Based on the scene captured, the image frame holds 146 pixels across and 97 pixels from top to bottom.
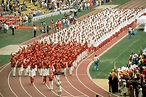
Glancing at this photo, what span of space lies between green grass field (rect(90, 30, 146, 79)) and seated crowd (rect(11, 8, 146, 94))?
149cm

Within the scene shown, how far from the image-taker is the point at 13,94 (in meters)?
34.9

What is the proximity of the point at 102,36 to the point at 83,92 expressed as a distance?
16.1 meters

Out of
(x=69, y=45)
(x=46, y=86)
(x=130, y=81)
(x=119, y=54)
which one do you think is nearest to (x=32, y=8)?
(x=119, y=54)

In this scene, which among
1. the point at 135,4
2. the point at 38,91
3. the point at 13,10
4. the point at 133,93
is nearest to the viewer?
the point at 133,93

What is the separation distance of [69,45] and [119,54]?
14.7 ft

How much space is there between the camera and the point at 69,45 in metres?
44.5

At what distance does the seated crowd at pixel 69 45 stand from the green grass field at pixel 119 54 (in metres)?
1.49

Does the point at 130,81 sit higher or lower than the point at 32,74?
higher

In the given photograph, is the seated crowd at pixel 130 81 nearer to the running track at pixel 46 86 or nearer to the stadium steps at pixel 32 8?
the running track at pixel 46 86

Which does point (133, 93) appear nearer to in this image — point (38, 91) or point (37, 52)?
point (38, 91)

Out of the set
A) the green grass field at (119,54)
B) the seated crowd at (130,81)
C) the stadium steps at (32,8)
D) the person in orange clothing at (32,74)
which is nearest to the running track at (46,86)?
the person in orange clothing at (32,74)

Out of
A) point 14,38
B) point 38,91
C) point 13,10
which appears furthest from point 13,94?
point 13,10

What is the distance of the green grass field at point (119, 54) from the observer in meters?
40.5

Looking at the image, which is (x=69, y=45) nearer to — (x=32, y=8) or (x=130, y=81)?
(x=130, y=81)
